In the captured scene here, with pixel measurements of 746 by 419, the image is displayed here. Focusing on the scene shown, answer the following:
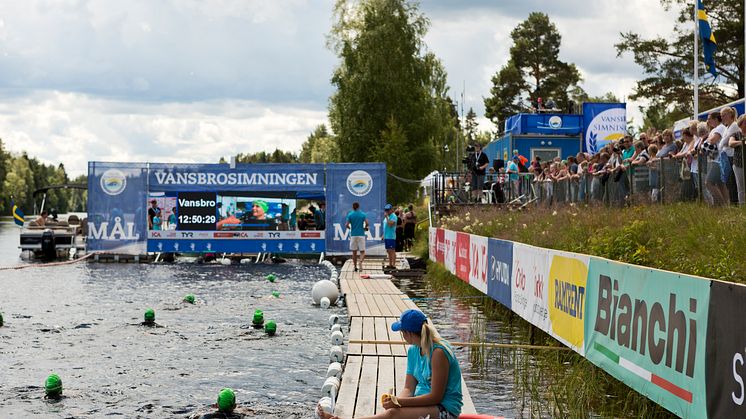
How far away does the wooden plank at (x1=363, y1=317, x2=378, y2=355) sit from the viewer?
1284cm

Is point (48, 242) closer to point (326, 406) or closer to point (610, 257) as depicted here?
point (610, 257)

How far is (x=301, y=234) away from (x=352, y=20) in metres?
30.5

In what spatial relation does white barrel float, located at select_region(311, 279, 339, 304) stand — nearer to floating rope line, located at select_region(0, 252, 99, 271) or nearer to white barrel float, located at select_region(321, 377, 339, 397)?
white barrel float, located at select_region(321, 377, 339, 397)

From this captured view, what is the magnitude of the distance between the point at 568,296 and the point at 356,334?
4.26 metres

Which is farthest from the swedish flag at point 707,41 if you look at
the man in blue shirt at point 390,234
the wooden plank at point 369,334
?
the wooden plank at point 369,334

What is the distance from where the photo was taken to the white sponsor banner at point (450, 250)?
83.1ft

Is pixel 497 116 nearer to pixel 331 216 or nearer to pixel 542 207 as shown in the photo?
pixel 331 216

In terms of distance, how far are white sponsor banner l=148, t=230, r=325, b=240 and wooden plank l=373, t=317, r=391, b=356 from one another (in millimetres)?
21391

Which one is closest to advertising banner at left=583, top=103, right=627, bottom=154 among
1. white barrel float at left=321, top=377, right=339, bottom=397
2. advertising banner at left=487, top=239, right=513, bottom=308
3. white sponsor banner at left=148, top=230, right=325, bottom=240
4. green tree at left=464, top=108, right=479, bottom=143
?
white sponsor banner at left=148, top=230, right=325, bottom=240

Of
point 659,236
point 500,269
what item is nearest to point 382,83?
point 500,269

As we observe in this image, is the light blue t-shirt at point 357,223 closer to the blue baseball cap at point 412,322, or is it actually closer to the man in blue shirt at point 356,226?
the man in blue shirt at point 356,226

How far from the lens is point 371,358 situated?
12.2 m

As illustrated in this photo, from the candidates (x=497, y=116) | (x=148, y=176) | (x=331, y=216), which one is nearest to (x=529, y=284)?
(x=331, y=216)

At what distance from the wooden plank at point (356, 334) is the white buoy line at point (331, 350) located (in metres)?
0.16
